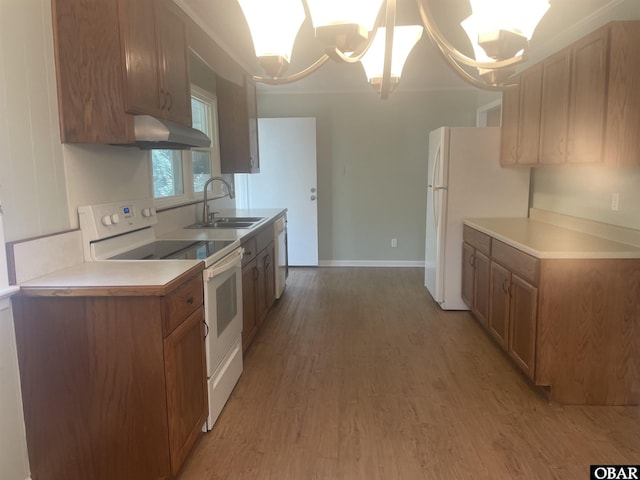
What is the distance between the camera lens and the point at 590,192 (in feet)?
10.3

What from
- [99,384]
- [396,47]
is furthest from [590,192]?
[99,384]

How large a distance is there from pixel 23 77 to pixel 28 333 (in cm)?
101

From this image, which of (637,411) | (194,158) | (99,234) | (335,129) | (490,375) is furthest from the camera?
(335,129)

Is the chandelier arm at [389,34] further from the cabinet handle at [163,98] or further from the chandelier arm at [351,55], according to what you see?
the cabinet handle at [163,98]

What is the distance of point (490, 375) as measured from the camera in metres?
2.93

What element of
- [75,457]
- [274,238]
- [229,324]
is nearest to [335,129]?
[274,238]

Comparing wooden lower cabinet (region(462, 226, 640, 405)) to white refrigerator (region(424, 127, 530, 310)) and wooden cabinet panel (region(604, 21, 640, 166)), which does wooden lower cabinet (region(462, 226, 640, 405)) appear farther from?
white refrigerator (region(424, 127, 530, 310))

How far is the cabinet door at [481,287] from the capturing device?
343cm

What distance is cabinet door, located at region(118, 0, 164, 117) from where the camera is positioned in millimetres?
1968

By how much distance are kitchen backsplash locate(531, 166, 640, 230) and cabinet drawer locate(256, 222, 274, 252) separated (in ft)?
7.74

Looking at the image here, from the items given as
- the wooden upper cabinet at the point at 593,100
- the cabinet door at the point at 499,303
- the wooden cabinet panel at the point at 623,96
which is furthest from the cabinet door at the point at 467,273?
the wooden cabinet panel at the point at 623,96

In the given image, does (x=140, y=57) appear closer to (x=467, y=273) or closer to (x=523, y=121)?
(x=523, y=121)

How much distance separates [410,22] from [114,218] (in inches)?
98.9

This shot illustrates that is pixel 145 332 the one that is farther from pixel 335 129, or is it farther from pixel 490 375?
pixel 335 129
